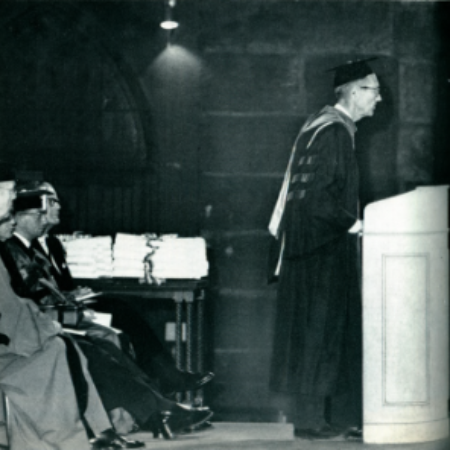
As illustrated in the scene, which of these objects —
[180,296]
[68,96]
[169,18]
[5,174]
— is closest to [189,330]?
[180,296]

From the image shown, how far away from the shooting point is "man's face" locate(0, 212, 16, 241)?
4.24 meters

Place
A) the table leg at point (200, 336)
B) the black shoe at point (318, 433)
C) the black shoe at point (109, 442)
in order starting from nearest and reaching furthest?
the black shoe at point (109, 442), the black shoe at point (318, 433), the table leg at point (200, 336)

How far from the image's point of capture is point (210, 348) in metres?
5.20

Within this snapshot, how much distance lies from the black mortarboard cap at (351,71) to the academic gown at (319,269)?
0.19m

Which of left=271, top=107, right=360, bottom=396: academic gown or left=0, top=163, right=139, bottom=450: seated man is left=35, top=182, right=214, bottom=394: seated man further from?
left=0, top=163, right=139, bottom=450: seated man

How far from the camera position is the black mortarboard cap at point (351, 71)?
182 inches

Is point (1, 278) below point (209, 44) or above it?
below

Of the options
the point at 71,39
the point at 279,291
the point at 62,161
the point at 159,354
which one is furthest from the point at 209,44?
the point at 159,354

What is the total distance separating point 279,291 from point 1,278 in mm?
1610

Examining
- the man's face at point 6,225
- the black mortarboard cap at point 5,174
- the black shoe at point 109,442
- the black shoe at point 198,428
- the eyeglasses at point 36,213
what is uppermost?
the black mortarboard cap at point 5,174

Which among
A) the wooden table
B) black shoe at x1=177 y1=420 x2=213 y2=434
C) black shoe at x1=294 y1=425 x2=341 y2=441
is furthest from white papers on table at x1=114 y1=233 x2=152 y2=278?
black shoe at x1=294 y1=425 x2=341 y2=441

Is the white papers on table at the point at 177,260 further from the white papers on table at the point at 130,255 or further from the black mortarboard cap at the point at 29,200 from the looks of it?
the black mortarboard cap at the point at 29,200

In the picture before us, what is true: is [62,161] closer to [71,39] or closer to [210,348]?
[71,39]

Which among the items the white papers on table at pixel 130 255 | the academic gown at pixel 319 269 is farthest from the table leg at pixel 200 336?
the academic gown at pixel 319 269
